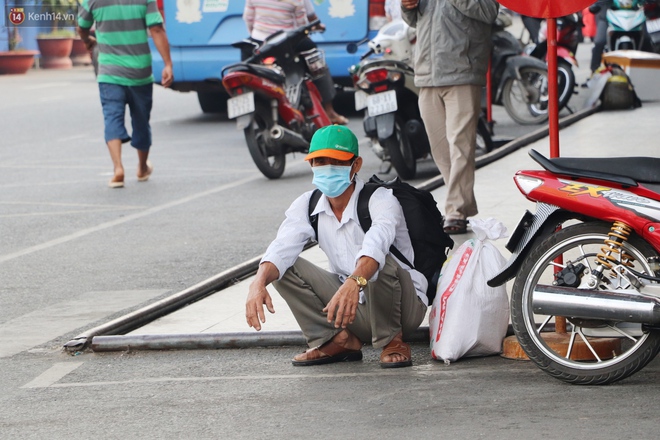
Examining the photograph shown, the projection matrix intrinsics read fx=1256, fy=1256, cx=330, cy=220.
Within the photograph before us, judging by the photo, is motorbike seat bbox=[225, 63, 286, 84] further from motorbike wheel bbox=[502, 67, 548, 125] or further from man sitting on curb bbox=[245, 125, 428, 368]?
man sitting on curb bbox=[245, 125, 428, 368]

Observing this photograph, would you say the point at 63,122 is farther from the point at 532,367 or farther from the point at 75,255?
the point at 532,367

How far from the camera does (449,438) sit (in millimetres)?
4355

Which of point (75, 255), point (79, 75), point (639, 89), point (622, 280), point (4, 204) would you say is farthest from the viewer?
point (79, 75)

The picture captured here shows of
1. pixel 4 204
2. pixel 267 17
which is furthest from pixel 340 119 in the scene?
pixel 4 204

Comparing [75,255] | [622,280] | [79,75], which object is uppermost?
[622,280]

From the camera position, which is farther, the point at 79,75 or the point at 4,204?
the point at 79,75

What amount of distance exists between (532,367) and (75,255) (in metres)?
3.95

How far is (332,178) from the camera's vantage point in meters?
5.40

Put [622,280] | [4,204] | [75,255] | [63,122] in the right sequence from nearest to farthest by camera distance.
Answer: [622,280] → [75,255] → [4,204] → [63,122]

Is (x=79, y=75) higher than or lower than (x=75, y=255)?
lower

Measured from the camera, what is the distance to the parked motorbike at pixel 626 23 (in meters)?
16.8

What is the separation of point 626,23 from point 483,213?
30.1ft

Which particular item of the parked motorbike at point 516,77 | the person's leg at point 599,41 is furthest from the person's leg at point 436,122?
the person's leg at point 599,41

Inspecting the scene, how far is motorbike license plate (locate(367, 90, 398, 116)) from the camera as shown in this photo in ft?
34.0
